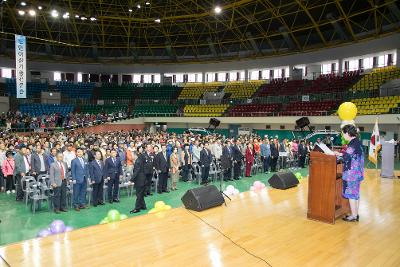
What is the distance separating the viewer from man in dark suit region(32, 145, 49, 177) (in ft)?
31.5

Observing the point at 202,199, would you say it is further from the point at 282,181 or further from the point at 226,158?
the point at 226,158

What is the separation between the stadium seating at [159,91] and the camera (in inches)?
1458

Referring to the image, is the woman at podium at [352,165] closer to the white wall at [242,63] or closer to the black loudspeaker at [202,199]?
the black loudspeaker at [202,199]

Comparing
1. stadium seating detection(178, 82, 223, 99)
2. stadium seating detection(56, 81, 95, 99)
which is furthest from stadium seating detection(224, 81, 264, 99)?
stadium seating detection(56, 81, 95, 99)

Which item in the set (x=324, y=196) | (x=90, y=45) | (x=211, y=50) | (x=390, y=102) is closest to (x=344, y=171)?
(x=324, y=196)

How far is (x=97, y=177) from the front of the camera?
28.1 feet

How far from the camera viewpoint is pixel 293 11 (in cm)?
2716

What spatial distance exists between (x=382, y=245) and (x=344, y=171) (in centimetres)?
125

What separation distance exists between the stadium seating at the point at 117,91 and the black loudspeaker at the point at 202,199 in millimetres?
31774

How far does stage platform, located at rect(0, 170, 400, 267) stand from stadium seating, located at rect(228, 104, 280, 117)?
22081 millimetres

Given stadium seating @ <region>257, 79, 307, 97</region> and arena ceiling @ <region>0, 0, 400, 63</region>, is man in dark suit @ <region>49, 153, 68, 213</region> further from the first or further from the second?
stadium seating @ <region>257, 79, 307, 97</region>

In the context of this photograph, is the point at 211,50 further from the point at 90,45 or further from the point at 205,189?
the point at 205,189

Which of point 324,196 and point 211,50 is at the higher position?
point 211,50

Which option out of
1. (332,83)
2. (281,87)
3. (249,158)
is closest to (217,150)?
(249,158)
